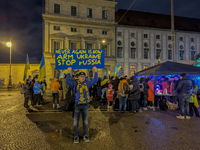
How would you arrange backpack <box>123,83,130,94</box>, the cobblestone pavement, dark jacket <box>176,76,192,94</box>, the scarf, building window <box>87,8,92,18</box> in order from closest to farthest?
the cobblestone pavement
the scarf
dark jacket <box>176,76,192,94</box>
backpack <box>123,83,130,94</box>
building window <box>87,8,92,18</box>

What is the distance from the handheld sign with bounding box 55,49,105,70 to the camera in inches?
217

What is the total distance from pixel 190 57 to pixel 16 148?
4104 centimetres

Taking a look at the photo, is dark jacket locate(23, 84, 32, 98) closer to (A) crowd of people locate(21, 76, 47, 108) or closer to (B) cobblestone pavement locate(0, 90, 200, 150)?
(A) crowd of people locate(21, 76, 47, 108)

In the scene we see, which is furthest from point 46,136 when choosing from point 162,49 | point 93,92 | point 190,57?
point 190,57

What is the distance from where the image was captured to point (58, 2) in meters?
29.6

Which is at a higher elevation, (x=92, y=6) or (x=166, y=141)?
(x=92, y=6)

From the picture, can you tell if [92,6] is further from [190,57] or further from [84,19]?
[190,57]

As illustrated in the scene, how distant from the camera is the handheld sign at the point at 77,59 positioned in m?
5.51

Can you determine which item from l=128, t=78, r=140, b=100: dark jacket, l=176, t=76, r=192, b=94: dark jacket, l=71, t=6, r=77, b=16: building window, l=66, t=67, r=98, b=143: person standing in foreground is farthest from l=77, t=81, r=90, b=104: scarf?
l=71, t=6, r=77, b=16: building window

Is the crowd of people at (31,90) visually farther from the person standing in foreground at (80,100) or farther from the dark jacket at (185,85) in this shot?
the dark jacket at (185,85)

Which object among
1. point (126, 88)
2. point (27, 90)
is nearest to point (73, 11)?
point (27, 90)

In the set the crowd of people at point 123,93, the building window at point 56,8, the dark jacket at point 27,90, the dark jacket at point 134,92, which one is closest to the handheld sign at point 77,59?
the crowd of people at point 123,93

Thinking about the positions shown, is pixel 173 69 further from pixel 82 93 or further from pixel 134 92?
pixel 82 93

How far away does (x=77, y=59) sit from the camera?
5.58 m
